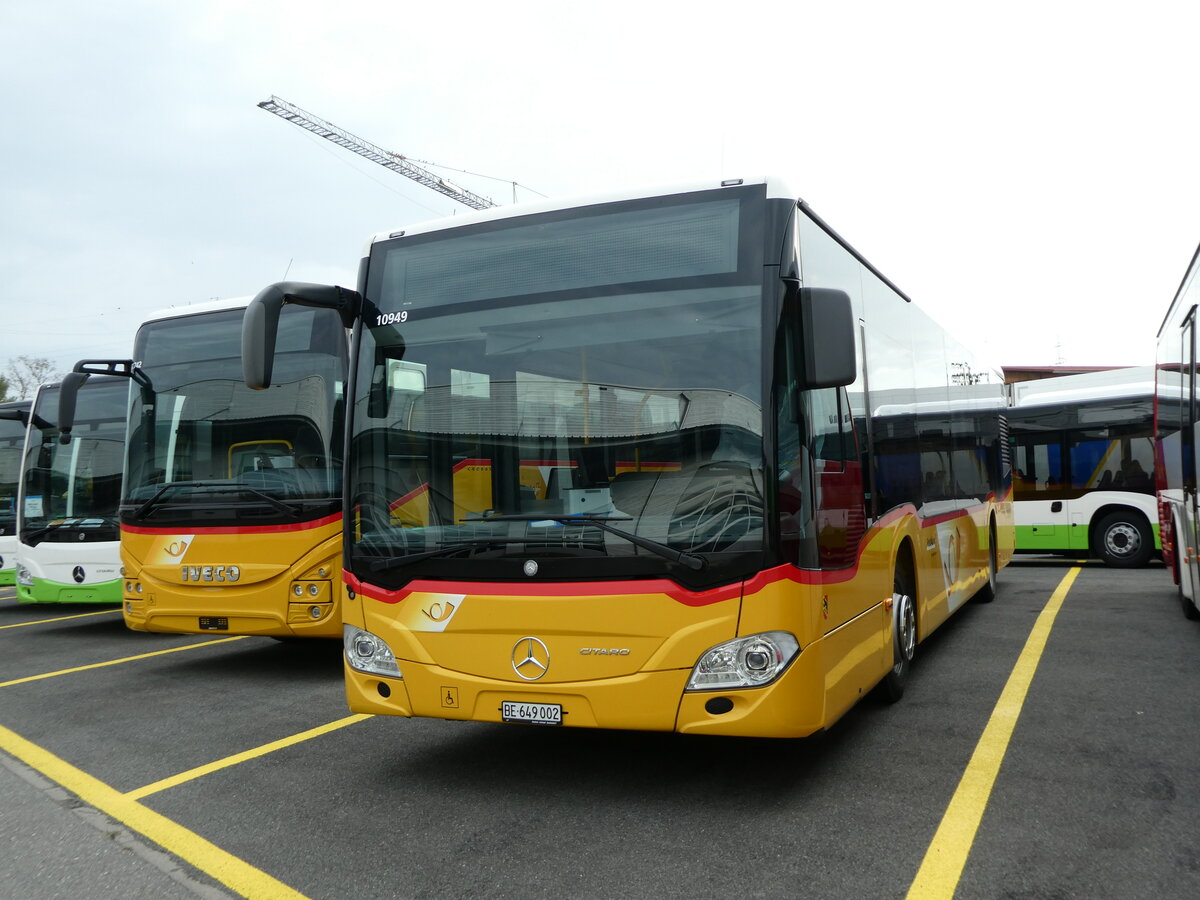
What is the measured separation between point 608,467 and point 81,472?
8.60 m

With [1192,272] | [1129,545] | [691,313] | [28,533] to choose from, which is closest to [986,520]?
[1192,272]

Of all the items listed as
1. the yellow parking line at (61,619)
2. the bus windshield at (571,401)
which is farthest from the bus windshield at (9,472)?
the bus windshield at (571,401)

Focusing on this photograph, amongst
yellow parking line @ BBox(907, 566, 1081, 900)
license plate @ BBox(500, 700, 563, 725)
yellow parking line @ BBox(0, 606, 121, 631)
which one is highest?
license plate @ BBox(500, 700, 563, 725)

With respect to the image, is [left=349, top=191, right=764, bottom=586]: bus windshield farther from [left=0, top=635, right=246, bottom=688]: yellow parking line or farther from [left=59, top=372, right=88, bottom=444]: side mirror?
[left=0, top=635, right=246, bottom=688]: yellow parking line

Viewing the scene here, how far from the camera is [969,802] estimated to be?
441 centimetres

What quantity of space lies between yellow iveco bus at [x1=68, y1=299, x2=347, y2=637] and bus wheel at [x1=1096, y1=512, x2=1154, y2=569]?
12.1 meters

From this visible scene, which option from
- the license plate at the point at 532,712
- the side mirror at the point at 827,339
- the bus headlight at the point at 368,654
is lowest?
the license plate at the point at 532,712

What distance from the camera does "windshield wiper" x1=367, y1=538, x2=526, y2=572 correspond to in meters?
4.61

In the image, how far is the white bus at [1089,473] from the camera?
15.1 meters

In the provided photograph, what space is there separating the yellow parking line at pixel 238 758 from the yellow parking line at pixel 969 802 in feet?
11.7

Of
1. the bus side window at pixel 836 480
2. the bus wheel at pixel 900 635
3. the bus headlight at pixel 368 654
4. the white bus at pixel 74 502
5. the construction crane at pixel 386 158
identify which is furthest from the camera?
the construction crane at pixel 386 158

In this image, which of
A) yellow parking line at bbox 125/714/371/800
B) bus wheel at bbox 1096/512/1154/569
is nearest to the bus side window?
yellow parking line at bbox 125/714/371/800

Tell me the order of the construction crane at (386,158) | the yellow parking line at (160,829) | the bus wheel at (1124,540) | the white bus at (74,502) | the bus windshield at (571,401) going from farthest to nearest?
the construction crane at (386,158) < the bus wheel at (1124,540) < the white bus at (74,502) < the bus windshield at (571,401) < the yellow parking line at (160,829)

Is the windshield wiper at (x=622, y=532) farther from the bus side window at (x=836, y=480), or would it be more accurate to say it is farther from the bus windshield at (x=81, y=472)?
the bus windshield at (x=81, y=472)
